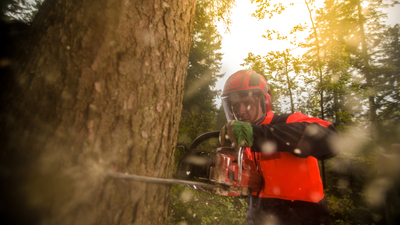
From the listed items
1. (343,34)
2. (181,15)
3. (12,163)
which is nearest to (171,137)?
(12,163)

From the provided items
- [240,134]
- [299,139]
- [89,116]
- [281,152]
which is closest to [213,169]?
[240,134]

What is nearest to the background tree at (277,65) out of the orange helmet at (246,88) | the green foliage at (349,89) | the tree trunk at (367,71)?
the green foliage at (349,89)

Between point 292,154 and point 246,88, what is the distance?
4.19ft

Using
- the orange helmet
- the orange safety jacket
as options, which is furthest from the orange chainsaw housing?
the orange helmet

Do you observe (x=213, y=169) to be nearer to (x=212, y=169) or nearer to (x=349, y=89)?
(x=212, y=169)

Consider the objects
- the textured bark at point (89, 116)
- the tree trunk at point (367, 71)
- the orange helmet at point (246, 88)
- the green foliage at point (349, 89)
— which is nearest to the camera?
the textured bark at point (89, 116)

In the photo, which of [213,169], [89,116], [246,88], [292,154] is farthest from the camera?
[246,88]

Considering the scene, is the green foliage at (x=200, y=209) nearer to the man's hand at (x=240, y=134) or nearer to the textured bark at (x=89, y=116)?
the man's hand at (x=240, y=134)

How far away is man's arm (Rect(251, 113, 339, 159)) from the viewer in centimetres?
181

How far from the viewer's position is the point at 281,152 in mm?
2225

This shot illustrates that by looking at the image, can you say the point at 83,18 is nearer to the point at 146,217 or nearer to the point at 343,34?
the point at 146,217

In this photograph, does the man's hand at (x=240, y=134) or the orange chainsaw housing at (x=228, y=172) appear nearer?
the orange chainsaw housing at (x=228, y=172)

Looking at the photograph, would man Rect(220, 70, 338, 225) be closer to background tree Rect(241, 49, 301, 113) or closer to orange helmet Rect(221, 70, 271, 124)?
orange helmet Rect(221, 70, 271, 124)

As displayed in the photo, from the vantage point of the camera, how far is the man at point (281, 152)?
1.81m
